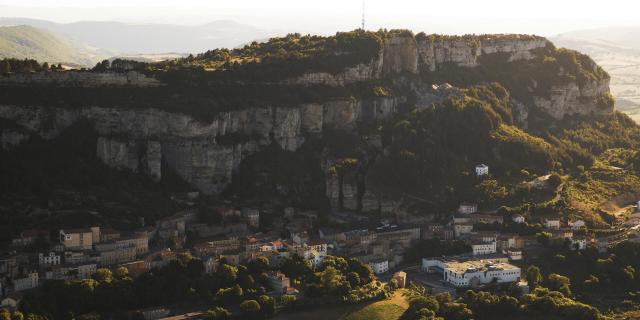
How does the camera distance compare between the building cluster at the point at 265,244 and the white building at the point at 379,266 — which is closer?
the building cluster at the point at 265,244

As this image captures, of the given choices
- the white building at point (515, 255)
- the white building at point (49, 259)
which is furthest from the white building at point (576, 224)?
the white building at point (49, 259)

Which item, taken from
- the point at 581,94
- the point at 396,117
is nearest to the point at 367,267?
the point at 396,117

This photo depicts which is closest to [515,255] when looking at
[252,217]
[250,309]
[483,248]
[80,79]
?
[483,248]

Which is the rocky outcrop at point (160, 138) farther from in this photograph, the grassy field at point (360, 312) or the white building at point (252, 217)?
the grassy field at point (360, 312)

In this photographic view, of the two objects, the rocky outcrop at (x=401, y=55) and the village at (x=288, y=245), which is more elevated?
the rocky outcrop at (x=401, y=55)

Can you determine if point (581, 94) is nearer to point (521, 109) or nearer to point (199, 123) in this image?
point (521, 109)

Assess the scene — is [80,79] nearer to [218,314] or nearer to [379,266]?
[379,266]

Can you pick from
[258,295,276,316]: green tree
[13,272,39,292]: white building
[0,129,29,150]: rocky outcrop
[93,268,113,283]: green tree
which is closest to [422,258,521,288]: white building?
[258,295,276,316]: green tree
